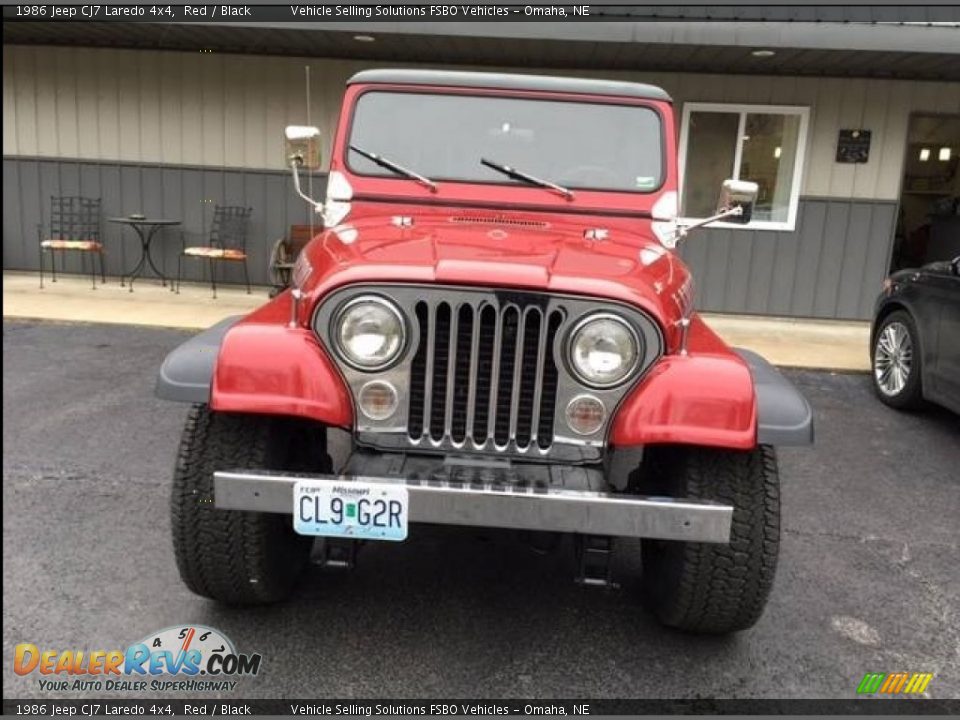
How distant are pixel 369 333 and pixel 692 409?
3.31ft

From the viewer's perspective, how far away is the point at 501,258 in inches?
103

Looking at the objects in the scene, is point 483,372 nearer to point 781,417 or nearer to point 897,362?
point 781,417

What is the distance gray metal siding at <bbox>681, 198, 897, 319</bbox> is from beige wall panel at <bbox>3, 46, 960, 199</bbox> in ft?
0.94

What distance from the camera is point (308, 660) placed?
2.69m

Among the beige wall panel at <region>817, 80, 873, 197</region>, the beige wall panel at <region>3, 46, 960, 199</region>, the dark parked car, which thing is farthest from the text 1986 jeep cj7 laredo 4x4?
the beige wall panel at <region>817, 80, 873, 197</region>

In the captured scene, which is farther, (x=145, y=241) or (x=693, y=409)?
(x=145, y=241)

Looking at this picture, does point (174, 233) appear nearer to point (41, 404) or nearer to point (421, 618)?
point (41, 404)

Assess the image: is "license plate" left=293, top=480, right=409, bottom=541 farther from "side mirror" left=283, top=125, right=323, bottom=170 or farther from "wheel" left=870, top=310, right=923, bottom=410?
"wheel" left=870, top=310, right=923, bottom=410

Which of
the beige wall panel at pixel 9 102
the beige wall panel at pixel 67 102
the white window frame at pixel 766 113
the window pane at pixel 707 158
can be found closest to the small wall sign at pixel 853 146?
the white window frame at pixel 766 113

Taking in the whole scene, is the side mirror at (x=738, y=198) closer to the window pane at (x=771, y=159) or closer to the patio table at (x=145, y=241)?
the window pane at (x=771, y=159)

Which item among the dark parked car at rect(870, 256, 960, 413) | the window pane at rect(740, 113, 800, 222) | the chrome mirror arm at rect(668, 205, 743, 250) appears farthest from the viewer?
the window pane at rect(740, 113, 800, 222)

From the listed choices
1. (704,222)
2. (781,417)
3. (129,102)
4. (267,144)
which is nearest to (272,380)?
(781,417)

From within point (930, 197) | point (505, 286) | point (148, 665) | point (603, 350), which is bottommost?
point (148, 665)

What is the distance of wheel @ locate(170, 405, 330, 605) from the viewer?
264cm
